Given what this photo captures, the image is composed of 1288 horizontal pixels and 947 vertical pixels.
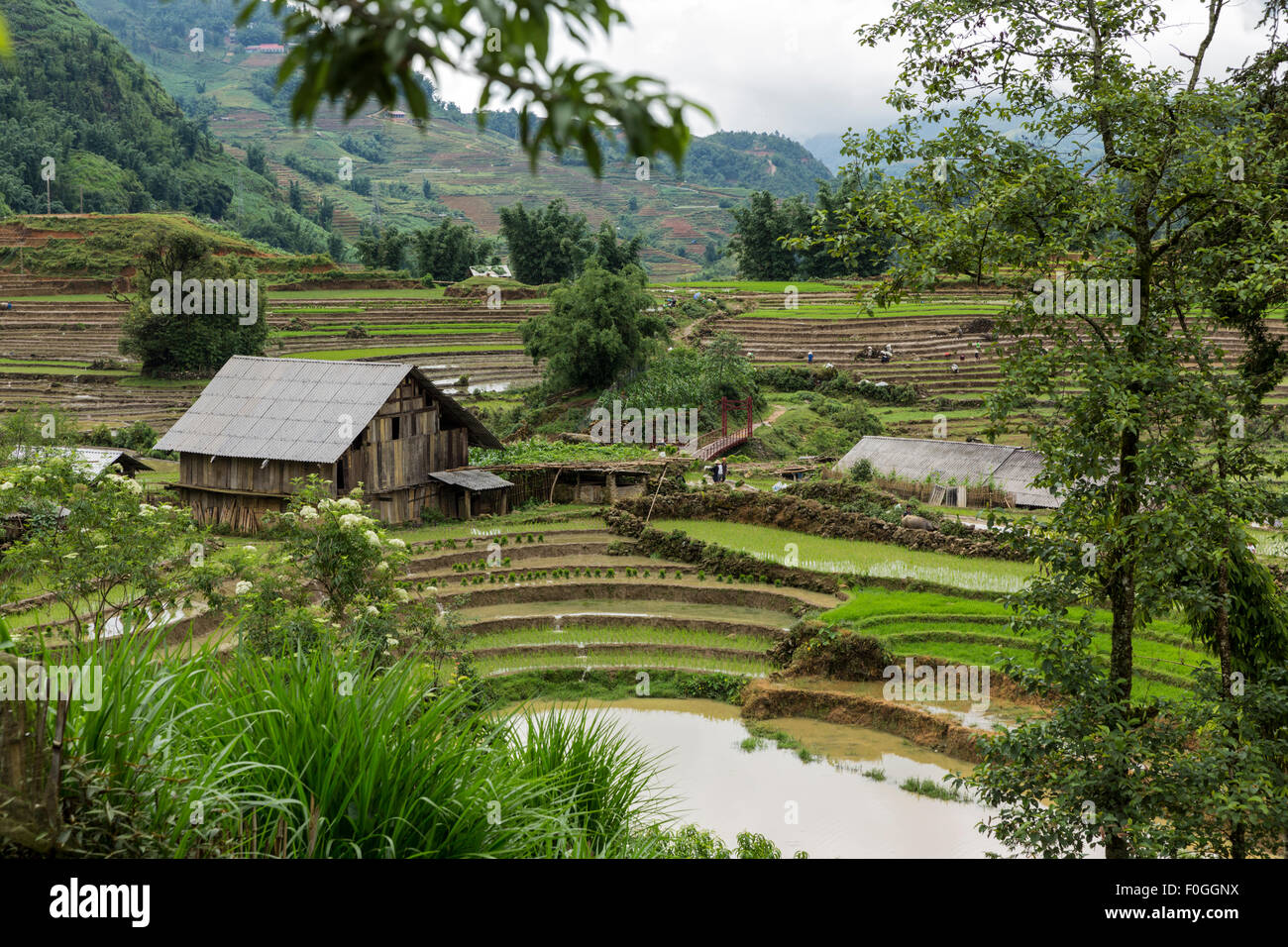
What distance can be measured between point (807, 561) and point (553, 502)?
8.76m

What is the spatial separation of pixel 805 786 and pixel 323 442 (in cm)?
1503

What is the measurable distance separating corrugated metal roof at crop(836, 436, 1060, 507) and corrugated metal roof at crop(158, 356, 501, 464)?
11.8m

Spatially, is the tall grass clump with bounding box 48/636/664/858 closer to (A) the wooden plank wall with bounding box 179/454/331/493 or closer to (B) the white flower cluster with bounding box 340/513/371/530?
(B) the white flower cluster with bounding box 340/513/371/530

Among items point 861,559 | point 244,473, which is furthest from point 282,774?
point 244,473

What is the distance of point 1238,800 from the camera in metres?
6.95

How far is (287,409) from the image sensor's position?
84.4ft

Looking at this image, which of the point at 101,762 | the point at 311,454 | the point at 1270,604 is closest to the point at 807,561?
the point at 311,454

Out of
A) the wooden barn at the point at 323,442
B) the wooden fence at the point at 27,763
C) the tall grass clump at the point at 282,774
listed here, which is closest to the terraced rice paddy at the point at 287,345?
the wooden barn at the point at 323,442

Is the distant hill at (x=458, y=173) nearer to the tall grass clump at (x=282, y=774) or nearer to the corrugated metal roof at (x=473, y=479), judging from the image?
the corrugated metal roof at (x=473, y=479)

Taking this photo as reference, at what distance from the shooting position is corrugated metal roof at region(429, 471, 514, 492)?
26422 millimetres

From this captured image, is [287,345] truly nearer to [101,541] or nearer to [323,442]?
[323,442]

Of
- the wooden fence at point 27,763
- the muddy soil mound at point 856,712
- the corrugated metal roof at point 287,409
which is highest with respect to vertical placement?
the corrugated metal roof at point 287,409

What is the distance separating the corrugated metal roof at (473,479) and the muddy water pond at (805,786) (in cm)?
1053

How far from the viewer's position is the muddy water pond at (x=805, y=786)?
12109 mm
